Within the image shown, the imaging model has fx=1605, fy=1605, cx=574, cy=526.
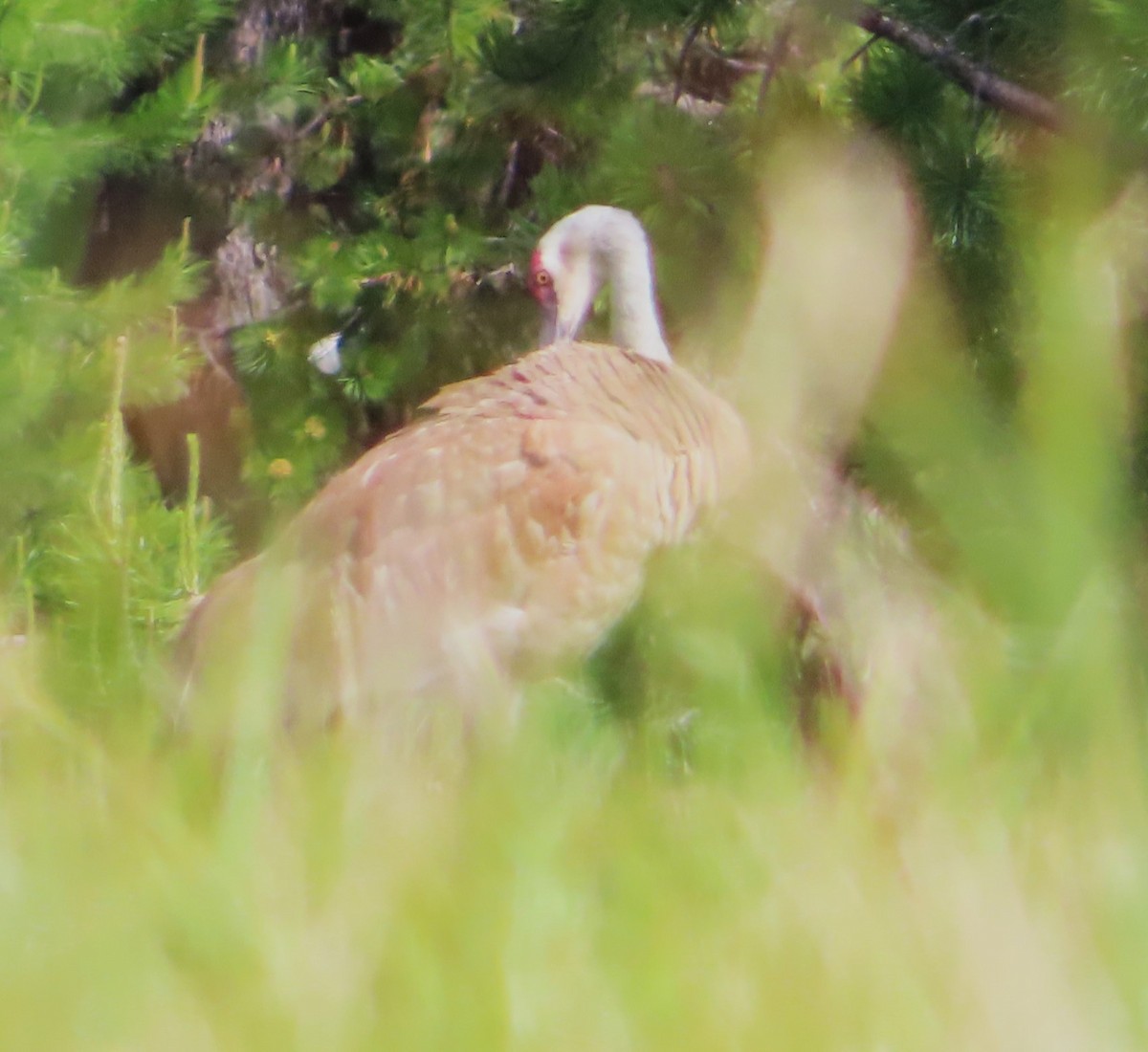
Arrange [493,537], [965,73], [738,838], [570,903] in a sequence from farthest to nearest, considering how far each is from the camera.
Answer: [493,537] → [965,73] → [738,838] → [570,903]

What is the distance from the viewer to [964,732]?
165cm

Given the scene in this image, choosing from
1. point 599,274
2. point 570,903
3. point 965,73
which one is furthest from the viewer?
point 599,274

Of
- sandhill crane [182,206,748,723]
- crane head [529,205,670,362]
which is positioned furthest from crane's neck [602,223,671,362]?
sandhill crane [182,206,748,723]

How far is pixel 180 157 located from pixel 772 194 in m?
3.26

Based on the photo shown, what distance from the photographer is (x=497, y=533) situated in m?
3.84

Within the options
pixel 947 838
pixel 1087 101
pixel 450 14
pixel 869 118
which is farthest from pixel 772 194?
pixel 947 838

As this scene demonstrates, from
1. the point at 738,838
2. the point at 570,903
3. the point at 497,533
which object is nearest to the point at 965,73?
the point at 497,533

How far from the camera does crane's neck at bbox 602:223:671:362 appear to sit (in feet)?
14.1

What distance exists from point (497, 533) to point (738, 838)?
2.21 metres

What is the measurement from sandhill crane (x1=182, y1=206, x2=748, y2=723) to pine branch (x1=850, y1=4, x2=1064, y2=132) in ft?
3.57

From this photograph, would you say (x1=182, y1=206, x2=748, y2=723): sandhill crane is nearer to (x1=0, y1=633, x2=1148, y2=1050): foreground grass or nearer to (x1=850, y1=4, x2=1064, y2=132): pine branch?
(x1=850, y1=4, x2=1064, y2=132): pine branch

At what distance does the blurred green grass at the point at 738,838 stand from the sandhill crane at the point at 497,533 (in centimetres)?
160

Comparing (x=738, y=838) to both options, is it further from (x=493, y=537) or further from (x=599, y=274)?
(x=599, y=274)

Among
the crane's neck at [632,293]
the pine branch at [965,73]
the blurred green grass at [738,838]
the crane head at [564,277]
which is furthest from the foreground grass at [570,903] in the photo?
the crane head at [564,277]
